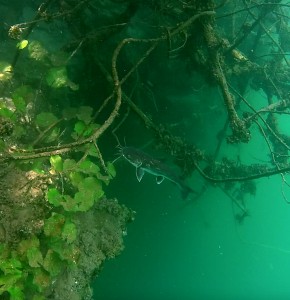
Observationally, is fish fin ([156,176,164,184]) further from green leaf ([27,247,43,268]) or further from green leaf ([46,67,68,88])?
green leaf ([27,247,43,268])

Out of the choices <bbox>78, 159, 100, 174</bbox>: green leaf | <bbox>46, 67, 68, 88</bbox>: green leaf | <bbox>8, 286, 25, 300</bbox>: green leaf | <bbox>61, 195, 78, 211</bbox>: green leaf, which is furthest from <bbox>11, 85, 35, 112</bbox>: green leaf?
<bbox>8, 286, 25, 300</bbox>: green leaf

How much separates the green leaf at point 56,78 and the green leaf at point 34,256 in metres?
2.57

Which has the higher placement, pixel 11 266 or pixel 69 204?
pixel 69 204

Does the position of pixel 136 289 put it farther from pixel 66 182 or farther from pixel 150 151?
pixel 66 182

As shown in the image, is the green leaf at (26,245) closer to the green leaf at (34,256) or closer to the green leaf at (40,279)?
the green leaf at (34,256)

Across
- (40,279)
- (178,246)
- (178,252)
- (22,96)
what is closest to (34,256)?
(40,279)

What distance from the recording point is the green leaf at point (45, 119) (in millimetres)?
5223

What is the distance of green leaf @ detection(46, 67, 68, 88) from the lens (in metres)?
5.40

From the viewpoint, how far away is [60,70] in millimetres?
5484

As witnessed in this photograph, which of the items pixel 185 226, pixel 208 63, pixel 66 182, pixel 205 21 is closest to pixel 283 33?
pixel 208 63

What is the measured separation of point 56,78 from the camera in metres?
5.43

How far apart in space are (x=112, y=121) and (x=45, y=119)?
2.07m

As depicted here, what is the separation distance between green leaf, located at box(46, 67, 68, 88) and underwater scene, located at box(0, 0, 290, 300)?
0.06 feet

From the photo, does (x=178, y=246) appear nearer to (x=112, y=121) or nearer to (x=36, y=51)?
(x=36, y=51)
